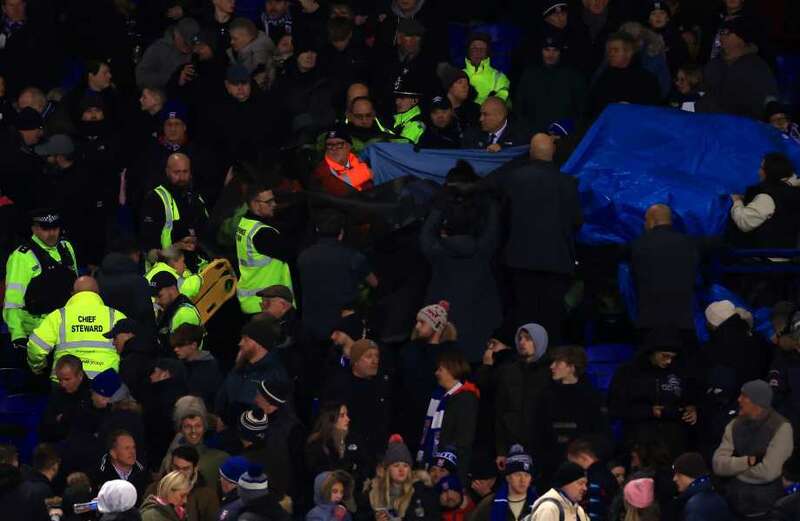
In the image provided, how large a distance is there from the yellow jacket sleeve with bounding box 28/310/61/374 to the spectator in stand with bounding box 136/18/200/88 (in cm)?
423

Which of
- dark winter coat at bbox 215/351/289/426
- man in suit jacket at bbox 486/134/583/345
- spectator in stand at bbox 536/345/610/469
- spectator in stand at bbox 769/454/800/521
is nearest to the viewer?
spectator in stand at bbox 769/454/800/521

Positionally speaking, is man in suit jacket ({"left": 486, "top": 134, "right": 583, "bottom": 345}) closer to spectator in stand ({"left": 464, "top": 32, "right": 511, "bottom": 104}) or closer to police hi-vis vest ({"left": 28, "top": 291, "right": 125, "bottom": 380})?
spectator in stand ({"left": 464, "top": 32, "right": 511, "bottom": 104})

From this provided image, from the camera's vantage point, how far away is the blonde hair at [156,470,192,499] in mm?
19641

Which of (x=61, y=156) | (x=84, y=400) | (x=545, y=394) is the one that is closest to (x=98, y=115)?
(x=61, y=156)

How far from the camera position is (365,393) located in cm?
2120

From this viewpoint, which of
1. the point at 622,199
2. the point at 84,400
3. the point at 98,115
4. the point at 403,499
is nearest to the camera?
the point at 403,499

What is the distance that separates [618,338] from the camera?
77.5ft

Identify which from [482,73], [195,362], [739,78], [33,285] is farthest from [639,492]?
[482,73]

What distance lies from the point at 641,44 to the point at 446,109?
2350 millimetres

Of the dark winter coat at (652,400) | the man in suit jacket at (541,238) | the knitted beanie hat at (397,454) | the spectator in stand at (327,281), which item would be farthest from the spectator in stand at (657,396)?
the spectator in stand at (327,281)

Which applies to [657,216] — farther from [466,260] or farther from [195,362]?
[195,362]

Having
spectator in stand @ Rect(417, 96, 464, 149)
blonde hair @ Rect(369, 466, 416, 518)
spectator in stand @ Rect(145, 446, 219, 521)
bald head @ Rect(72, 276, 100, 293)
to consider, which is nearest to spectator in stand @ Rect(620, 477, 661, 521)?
blonde hair @ Rect(369, 466, 416, 518)

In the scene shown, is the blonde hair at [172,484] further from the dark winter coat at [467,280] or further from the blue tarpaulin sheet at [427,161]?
the blue tarpaulin sheet at [427,161]

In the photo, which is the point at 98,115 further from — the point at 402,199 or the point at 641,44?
the point at 641,44
